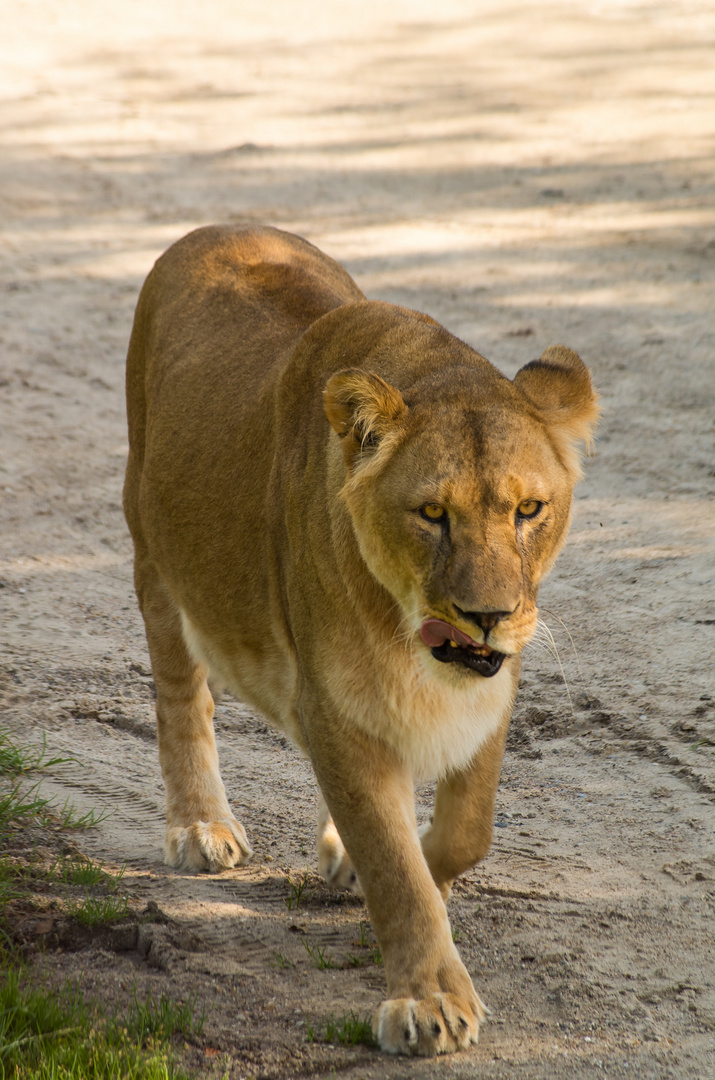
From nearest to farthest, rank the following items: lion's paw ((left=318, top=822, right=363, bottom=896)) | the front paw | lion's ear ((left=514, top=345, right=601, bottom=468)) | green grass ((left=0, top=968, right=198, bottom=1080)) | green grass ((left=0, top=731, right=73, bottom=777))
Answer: green grass ((left=0, top=968, right=198, bottom=1080)) < lion's ear ((left=514, top=345, right=601, bottom=468)) < lion's paw ((left=318, top=822, right=363, bottom=896)) < the front paw < green grass ((left=0, top=731, right=73, bottom=777))

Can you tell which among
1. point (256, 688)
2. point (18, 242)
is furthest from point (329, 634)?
point (18, 242)

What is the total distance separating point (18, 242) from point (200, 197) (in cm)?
153

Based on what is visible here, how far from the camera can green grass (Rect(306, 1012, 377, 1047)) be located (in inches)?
111

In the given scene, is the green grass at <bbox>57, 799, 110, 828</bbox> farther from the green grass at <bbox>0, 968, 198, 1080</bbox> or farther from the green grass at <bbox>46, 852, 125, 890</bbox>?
the green grass at <bbox>0, 968, 198, 1080</bbox>

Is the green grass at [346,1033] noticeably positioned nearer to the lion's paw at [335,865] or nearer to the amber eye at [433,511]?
the lion's paw at [335,865]

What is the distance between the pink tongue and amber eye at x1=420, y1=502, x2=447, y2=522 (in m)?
0.22

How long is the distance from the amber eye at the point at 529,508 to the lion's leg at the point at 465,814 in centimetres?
68

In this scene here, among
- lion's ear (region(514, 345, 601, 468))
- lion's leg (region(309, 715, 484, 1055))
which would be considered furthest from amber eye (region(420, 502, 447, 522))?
lion's leg (region(309, 715, 484, 1055))

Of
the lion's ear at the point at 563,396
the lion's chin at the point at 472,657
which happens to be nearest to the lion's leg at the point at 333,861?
the lion's chin at the point at 472,657

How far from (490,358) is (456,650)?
17.1 ft

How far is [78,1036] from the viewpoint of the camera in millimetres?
2662

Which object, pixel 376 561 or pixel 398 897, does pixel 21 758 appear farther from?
pixel 376 561

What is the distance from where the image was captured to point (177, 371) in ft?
13.6

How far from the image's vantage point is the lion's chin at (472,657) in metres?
2.79
